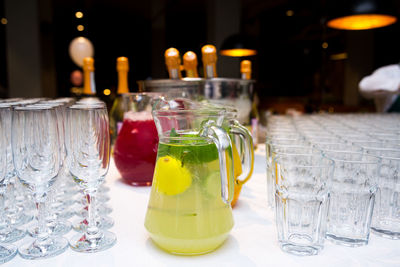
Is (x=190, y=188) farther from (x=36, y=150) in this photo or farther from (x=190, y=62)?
(x=190, y=62)

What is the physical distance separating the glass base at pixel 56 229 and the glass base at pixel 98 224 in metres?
0.01

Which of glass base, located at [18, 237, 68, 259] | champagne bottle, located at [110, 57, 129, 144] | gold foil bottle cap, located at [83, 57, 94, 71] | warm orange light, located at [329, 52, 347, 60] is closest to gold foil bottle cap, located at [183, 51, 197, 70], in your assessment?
champagne bottle, located at [110, 57, 129, 144]

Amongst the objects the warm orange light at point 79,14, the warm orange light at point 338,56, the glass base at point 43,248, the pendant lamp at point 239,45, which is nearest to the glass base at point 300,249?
the glass base at point 43,248

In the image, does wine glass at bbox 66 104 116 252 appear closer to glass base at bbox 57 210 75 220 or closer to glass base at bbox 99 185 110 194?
glass base at bbox 57 210 75 220

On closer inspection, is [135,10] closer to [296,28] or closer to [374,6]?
[296,28]

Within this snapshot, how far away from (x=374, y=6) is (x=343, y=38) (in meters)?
6.04

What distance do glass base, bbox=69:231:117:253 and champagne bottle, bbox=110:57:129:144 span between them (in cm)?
50

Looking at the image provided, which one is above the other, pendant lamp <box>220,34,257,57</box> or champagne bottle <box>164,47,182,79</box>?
pendant lamp <box>220,34,257,57</box>

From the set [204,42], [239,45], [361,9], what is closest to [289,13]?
[204,42]

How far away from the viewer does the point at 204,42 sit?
8.44m

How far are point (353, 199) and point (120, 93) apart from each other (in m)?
0.73

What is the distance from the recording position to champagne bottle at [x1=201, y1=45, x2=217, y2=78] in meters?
1.01

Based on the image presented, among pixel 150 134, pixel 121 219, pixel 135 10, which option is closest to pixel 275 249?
pixel 121 219

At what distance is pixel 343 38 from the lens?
7301 mm
